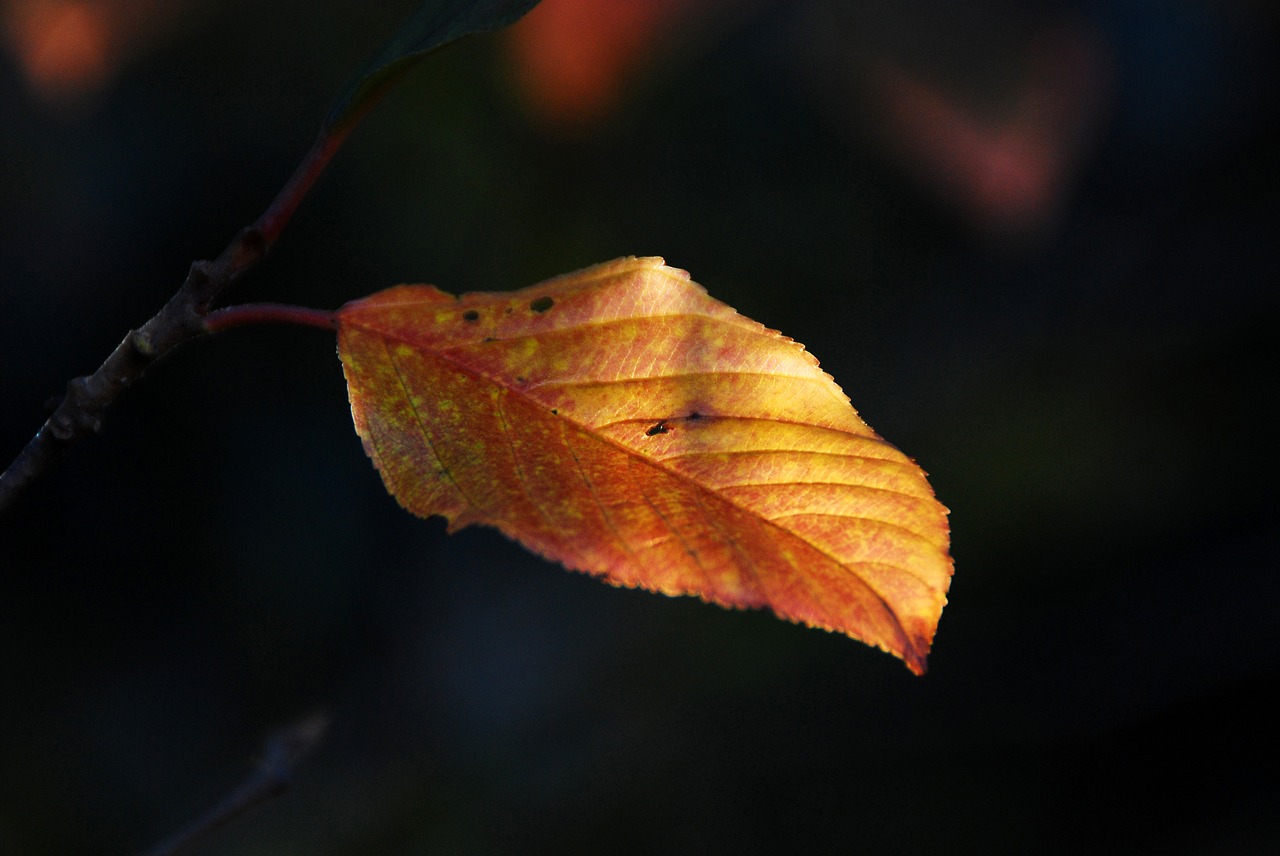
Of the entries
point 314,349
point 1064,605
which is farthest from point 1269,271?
point 314,349

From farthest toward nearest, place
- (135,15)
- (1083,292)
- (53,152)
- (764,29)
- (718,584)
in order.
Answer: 1. (1083,292)
2. (764,29)
3. (53,152)
4. (135,15)
5. (718,584)

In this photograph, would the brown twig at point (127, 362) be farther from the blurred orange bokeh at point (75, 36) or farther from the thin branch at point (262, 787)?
the blurred orange bokeh at point (75, 36)

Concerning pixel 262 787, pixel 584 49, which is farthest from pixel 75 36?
pixel 262 787

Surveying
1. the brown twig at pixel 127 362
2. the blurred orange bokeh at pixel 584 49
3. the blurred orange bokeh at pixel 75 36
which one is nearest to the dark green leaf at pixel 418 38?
the brown twig at pixel 127 362

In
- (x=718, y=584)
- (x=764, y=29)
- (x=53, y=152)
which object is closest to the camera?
(x=718, y=584)

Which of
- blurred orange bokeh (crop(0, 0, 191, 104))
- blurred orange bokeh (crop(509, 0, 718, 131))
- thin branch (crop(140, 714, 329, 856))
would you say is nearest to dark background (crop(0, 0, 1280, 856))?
blurred orange bokeh (crop(509, 0, 718, 131))

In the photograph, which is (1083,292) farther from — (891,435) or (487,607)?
(487,607)
